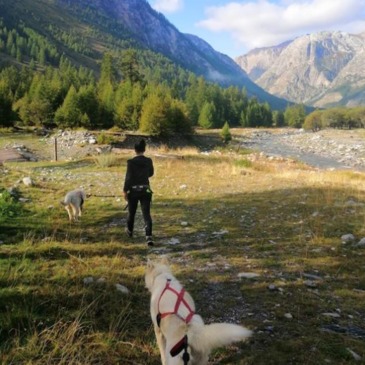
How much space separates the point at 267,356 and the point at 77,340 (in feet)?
7.59

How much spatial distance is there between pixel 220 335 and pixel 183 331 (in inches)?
18.4

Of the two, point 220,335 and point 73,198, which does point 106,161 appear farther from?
point 220,335

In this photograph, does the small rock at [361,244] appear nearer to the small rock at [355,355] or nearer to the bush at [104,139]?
the small rock at [355,355]

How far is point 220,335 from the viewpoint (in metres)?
3.36

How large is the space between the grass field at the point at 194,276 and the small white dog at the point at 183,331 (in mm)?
853

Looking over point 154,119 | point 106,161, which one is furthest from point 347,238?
point 154,119

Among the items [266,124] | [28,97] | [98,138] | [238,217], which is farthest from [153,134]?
[266,124]

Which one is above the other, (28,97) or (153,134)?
(28,97)

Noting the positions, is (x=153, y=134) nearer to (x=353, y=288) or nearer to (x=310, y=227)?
(x=310, y=227)

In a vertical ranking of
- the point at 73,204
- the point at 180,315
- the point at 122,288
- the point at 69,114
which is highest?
the point at 69,114

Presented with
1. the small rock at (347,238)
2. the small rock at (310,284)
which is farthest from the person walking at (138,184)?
the small rock at (347,238)

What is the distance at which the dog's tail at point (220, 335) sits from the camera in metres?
3.29

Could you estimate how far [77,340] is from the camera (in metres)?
4.52

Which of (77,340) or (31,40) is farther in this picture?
(31,40)
